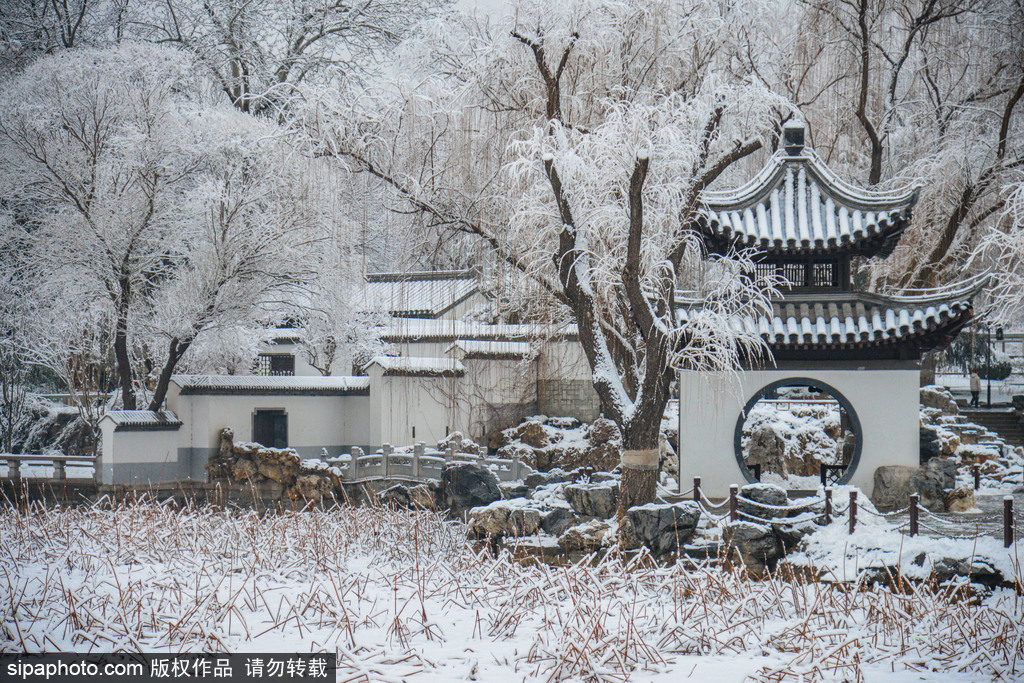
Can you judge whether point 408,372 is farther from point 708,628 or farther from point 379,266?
point 708,628

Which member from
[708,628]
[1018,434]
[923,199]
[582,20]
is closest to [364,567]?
[708,628]

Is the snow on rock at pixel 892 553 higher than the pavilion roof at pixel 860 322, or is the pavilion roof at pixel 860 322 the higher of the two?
the pavilion roof at pixel 860 322

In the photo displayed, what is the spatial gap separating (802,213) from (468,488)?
17.2 feet

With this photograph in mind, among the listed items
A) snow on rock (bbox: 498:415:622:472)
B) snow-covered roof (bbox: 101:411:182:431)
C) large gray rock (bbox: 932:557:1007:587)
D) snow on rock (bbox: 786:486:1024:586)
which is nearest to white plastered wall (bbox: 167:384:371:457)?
snow-covered roof (bbox: 101:411:182:431)

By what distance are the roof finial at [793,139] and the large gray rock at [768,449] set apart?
18.1 feet

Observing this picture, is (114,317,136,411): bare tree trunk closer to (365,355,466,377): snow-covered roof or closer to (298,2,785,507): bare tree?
(365,355,466,377): snow-covered roof

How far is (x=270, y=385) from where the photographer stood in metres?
17.6

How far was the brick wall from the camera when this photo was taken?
1877cm

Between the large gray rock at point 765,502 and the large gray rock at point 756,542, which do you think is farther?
the large gray rock at point 765,502

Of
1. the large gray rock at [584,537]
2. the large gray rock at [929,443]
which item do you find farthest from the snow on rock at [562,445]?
the large gray rock at [584,537]

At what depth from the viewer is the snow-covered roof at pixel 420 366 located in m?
17.6

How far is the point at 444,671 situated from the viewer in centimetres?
448

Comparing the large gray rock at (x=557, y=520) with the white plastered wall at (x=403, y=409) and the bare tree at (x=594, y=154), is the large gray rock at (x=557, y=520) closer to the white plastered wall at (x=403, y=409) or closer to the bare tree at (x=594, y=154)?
the bare tree at (x=594, y=154)

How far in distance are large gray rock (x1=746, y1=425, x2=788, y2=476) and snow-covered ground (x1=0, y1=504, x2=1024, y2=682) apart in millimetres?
7542
